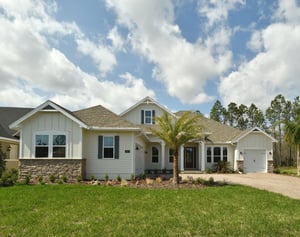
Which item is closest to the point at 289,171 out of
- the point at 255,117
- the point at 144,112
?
the point at 144,112

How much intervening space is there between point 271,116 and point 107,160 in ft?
111

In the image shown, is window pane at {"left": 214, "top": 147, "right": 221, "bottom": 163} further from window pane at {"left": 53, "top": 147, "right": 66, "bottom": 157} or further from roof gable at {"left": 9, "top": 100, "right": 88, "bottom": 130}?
window pane at {"left": 53, "top": 147, "right": 66, "bottom": 157}

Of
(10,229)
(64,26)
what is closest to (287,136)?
(64,26)

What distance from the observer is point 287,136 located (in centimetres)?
2047

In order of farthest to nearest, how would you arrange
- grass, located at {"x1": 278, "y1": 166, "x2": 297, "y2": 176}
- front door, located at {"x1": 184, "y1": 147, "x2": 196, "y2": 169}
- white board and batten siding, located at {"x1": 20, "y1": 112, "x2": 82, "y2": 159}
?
front door, located at {"x1": 184, "y1": 147, "x2": 196, "y2": 169} < grass, located at {"x1": 278, "y1": 166, "x2": 297, "y2": 176} < white board and batten siding, located at {"x1": 20, "y1": 112, "x2": 82, "y2": 159}

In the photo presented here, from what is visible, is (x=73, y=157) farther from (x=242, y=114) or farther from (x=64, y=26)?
(x=242, y=114)

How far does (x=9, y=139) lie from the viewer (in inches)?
785

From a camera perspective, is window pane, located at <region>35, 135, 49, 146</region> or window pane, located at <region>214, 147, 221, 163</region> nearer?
window pane, located at <region>35, 135, 49, 146</region>

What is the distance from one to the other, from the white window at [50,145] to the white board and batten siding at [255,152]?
15.4 m

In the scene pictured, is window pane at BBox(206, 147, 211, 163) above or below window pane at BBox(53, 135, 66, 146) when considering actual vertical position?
below

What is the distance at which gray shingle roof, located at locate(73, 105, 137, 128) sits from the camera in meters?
15.3

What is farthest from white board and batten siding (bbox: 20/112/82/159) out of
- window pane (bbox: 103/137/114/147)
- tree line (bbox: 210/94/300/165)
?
tree line (bbox: 210/94/300/165)

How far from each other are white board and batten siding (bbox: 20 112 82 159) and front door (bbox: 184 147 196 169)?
12.8 meters

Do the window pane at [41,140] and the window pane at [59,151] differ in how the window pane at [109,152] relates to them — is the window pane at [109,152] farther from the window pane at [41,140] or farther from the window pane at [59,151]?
the window pane at [41,140]
